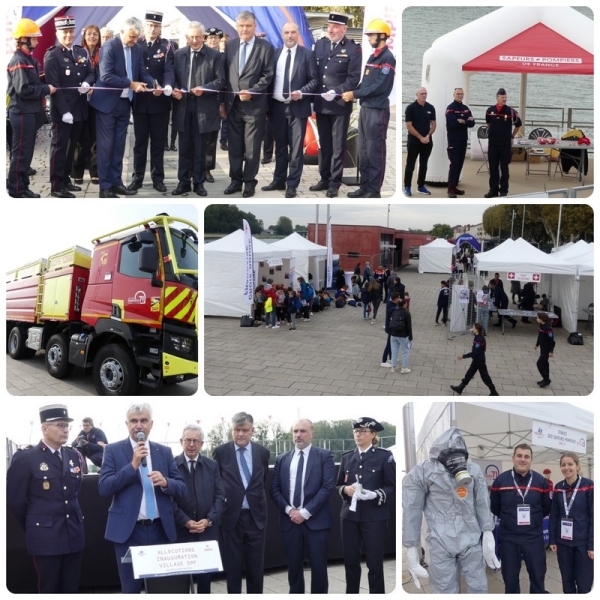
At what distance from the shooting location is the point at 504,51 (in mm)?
5371

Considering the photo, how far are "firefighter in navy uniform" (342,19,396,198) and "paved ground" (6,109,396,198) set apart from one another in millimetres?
142

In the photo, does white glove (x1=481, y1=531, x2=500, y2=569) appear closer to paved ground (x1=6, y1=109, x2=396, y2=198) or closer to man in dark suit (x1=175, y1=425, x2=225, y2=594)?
man in dark suit (x1=175, y1=425, x2=225, y2=594)

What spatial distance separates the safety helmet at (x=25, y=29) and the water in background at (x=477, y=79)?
2.56m

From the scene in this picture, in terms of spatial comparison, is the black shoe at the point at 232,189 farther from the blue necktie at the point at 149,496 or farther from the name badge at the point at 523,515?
the name badge at the point at 523,515

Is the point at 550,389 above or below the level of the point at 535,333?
below

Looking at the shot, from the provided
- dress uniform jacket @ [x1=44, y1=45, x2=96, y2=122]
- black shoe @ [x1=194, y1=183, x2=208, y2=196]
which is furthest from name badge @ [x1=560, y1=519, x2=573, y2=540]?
dress uniform jacket @ [x1=44, y1=45, x2=96, y2=122]

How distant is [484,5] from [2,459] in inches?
184

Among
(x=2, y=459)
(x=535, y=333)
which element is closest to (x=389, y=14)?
(x=535, y=333)

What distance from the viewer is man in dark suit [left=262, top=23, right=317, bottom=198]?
4773mm

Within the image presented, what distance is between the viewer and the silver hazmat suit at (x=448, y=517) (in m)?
3.81

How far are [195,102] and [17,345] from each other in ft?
7.25

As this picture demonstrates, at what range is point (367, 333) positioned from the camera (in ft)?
17.2

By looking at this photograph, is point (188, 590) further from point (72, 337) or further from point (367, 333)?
point (367, 333)

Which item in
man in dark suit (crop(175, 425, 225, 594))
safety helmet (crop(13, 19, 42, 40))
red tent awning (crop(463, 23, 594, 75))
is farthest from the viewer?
red tent awning (crop(463, 23, 594, 75))
